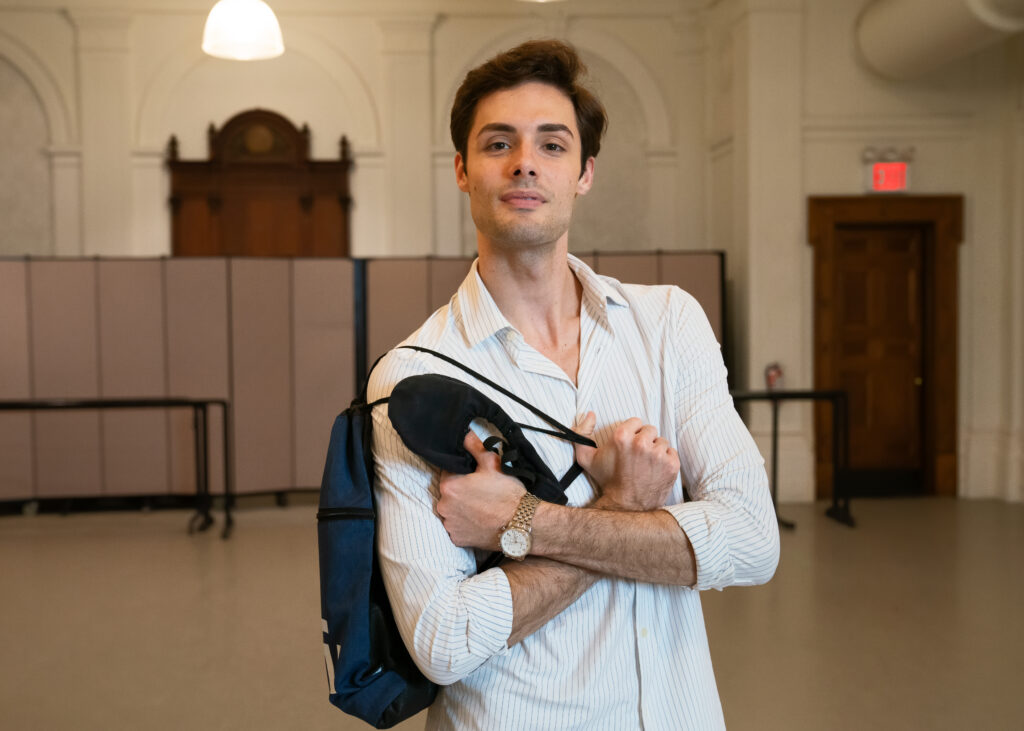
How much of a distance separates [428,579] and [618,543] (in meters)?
0.29

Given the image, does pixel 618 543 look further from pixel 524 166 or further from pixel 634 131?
pixel 634 131

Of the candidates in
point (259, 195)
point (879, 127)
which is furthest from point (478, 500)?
point (259, 195)

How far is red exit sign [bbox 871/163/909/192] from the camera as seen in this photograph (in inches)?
318

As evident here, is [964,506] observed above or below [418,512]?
below

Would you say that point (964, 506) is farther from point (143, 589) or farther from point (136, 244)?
point (136, 244)

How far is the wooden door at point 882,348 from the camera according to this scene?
8.37 metres

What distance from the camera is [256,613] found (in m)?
5.07

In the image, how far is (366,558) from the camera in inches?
54.3

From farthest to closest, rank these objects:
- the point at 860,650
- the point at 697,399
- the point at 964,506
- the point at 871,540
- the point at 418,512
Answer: the point at 964,506 → the point at 871,540 → the point at 860,650 → the point at 697,399 → the point at 418,512

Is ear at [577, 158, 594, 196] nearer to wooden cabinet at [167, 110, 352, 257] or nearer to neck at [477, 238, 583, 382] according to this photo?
neck at [477, 238, 583, 382]

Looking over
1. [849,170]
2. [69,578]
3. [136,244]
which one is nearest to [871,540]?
[849,170]

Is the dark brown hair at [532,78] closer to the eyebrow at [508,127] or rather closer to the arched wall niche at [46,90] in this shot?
the eyebrow at [508,127]

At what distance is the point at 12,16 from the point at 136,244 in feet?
8.09

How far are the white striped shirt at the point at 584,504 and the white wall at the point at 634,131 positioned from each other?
267 inches
